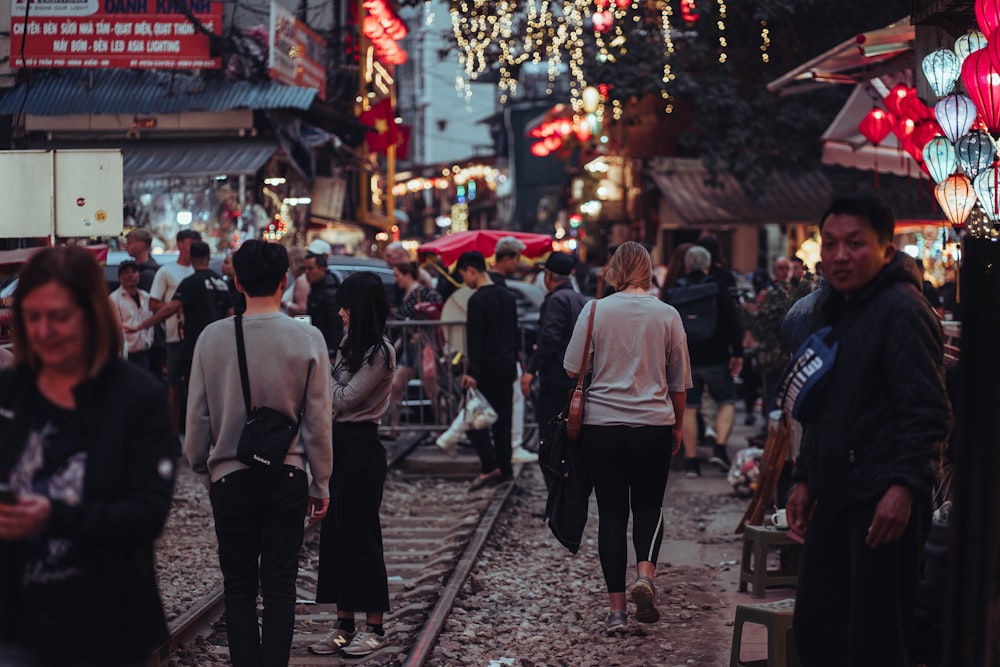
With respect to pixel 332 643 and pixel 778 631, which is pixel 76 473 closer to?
pixel 778 631

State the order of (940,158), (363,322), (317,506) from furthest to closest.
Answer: (940,158) < (363,322) < (317,506)

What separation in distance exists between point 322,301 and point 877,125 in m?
6.20

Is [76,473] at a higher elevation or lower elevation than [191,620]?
higher

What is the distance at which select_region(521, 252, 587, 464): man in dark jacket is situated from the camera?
10.1 m

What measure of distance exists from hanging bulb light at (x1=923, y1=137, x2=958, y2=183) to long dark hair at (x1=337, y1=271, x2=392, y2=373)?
6292 mm

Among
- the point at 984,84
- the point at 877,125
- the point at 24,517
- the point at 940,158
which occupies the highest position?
the point at 877,125

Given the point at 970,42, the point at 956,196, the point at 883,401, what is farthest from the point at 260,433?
the point at 956,196

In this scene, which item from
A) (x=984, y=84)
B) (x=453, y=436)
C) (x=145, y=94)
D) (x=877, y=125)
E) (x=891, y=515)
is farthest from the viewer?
(x=145, y=94)

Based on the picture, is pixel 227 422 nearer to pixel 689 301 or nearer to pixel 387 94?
pixel 689 301

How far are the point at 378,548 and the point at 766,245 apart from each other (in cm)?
2590

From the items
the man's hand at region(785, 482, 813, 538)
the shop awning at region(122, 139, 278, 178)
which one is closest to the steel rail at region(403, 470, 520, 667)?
the man's hand at region(785, 482, 813, 538)

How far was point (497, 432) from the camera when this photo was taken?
12.3 metres

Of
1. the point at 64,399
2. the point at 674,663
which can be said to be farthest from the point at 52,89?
the point at 64,399

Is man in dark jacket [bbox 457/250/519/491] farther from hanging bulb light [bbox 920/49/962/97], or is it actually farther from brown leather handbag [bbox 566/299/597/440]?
brown leather handbag [bbox 566/299/597/440]
